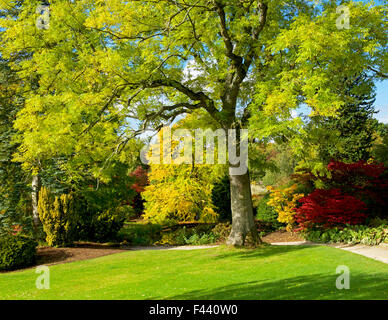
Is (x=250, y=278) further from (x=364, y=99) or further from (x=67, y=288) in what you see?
(x=364, y=99)

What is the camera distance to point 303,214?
15.6 meters

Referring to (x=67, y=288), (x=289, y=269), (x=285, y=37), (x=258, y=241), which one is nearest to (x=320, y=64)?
(x=285, y=37)

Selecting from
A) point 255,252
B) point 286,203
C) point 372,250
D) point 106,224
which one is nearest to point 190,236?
point 106,224

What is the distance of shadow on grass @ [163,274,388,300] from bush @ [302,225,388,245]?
17.6 ft

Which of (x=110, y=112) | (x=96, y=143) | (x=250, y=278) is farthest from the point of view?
(x=110, y=112)

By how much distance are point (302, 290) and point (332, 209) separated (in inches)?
333

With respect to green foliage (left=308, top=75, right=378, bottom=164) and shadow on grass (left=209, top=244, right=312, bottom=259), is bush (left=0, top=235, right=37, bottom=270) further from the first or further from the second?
green foliage (left=308, top=75, right=378, bottom=164)

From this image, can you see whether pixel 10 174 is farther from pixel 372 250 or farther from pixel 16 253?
pixel 372 250

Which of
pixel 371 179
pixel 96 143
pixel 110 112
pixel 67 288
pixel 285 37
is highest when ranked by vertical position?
pixel 285 37

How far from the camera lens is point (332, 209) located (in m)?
13.4

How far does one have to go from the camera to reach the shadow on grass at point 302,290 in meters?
5.37

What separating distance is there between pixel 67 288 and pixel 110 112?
5505mm

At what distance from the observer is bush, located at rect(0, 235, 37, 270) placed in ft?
37.5

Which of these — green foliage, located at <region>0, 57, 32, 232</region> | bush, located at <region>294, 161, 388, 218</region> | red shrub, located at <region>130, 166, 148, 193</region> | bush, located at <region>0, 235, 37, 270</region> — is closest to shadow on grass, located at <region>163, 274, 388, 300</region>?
bush, located at <region>0, 235, 37, 270</region>
